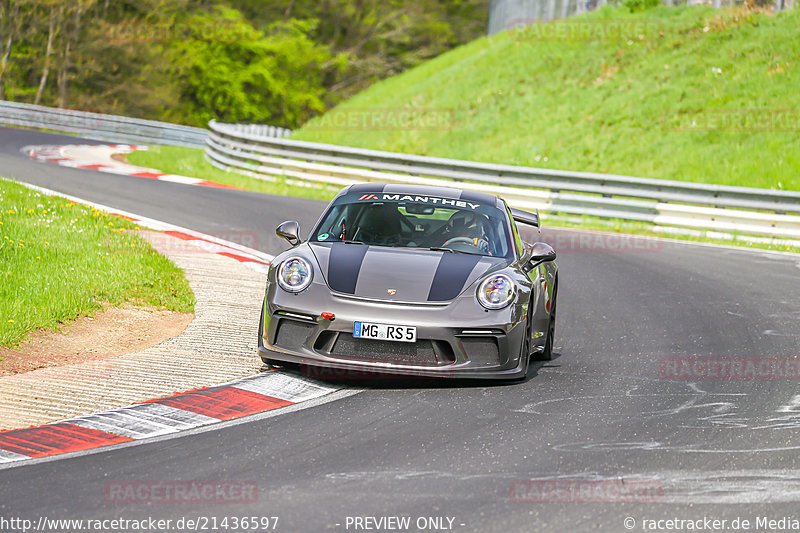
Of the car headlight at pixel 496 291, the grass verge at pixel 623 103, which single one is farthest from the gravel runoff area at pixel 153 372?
the grass verge at pixel 623 103

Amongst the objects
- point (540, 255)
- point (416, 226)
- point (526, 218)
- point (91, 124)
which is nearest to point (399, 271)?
point (416, 226)

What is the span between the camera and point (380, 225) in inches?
324

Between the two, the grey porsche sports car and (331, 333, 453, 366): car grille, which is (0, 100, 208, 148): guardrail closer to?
the grey porsche sports car

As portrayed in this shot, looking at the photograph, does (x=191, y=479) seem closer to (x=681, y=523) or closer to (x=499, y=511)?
(x=499, y=511)

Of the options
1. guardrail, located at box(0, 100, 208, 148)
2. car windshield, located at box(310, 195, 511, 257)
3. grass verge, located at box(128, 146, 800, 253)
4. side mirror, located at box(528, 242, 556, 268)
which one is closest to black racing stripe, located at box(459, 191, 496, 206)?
car windshield, located at box(310, 195, 511, 257)

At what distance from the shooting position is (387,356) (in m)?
6.88

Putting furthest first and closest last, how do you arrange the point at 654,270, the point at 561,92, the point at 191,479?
the point at 561,92 → the point at 654,270 → the point at 191,479

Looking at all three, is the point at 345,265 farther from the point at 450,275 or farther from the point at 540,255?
the point at 540,255

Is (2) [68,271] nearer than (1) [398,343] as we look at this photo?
No

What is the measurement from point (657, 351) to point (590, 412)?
91.3 inches

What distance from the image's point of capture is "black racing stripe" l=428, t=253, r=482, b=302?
23.3ft

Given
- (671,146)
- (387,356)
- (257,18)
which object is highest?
(257,18)

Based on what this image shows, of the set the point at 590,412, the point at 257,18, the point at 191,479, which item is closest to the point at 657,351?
the point at 590,412

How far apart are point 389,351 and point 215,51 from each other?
47.1m
